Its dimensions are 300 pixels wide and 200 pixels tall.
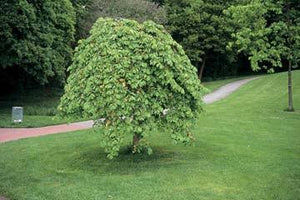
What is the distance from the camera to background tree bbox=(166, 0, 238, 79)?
37.8 metres

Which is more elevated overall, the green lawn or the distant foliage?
the distant foliage

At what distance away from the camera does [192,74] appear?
10289mm

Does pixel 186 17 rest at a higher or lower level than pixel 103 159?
higher

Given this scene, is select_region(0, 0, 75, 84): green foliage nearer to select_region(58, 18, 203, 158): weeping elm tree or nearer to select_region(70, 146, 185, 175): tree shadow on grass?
select_region(70, 146, 185, 175): tree shadow on grass

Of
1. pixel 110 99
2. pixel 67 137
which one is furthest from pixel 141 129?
pixel 67 137

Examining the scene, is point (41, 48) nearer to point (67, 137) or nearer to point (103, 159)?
point (67, 137)

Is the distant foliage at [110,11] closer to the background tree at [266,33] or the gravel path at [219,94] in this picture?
the gravel path at [219,94]

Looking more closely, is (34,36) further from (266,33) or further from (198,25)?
(198,25)

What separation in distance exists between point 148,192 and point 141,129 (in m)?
1.44

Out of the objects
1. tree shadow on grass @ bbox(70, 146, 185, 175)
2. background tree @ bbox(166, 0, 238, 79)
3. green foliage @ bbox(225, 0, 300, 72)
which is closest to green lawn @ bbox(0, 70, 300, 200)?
tree shadow on grass @ bbox(70, 146, 185, 175)

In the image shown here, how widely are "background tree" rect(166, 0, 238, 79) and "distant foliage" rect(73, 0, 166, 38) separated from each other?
15.0 feet

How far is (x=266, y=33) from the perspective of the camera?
63.5ft

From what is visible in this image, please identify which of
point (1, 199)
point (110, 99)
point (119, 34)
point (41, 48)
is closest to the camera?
point (1, 199)

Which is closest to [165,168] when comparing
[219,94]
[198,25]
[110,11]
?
[219,94]
